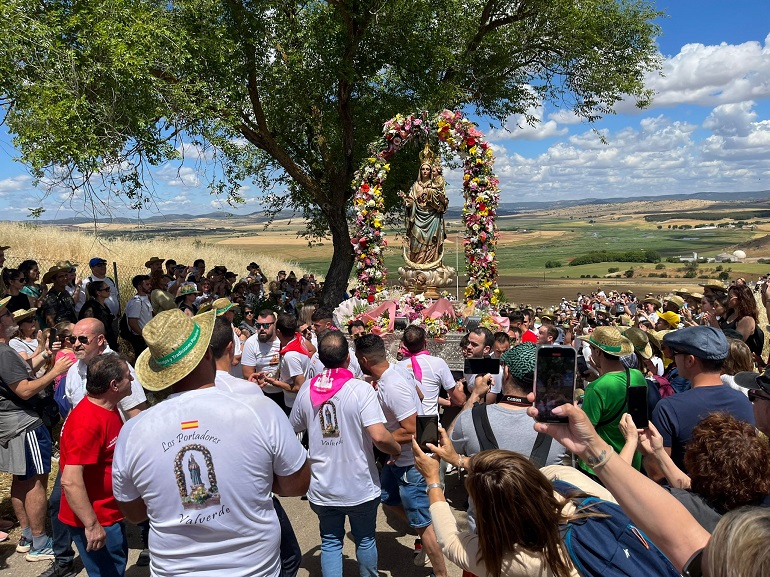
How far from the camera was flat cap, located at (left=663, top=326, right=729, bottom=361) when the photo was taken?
12.1 ft

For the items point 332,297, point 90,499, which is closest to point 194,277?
point 332,297

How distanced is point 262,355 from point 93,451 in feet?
A: 10.1

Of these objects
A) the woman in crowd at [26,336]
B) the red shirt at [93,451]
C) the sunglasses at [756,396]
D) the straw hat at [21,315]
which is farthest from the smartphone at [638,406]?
the straw hat at [21,315]

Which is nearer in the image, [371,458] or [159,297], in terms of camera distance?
[371,458]

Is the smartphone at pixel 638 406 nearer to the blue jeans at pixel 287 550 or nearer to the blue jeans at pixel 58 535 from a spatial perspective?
the blue jeans at pixel 287 550

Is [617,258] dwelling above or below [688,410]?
below

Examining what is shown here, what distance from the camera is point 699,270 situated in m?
48.6

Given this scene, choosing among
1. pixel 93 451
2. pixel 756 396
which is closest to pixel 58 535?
pixel 93 451

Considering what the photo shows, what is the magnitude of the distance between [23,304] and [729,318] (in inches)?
372

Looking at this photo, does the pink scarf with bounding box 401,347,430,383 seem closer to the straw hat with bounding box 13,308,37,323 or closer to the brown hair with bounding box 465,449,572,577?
the brown hair with bounding box 465,449,572,577

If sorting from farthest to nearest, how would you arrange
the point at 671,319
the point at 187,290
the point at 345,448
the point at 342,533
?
the point at 187,290, the point at 671,319, the point at 342,533, the point at 345,448

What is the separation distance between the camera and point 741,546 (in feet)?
5.19

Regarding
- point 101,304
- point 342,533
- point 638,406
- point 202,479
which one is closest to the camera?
point 202,479

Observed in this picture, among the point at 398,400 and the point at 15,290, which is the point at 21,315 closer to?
the point at 15,290
